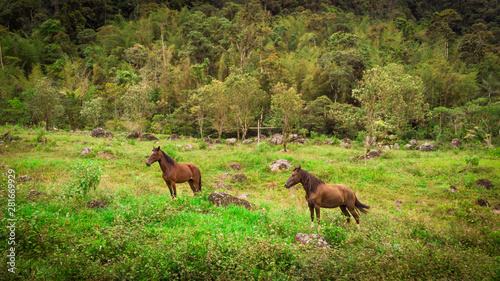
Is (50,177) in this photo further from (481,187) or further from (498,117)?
(498,117)

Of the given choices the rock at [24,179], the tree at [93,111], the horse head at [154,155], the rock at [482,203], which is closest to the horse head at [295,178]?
the horse head at [154,155]

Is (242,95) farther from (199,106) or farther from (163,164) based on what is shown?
(163,164)

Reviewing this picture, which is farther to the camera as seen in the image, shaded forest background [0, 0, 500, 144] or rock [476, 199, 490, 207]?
shaded forest background [0, 0, 500, 144]

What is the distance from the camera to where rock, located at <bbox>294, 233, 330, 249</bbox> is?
5.06 metres

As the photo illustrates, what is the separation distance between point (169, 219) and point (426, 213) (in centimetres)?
847

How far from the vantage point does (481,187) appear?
1140cm

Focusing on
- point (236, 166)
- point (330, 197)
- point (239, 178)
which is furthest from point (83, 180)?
A: point (236, 166)

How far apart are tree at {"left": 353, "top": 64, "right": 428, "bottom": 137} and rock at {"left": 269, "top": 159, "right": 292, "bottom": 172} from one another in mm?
6916

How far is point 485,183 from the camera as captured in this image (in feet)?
38.2

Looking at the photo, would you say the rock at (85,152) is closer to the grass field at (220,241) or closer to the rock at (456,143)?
the grass field at (220,241)

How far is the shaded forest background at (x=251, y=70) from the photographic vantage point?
26.0 m

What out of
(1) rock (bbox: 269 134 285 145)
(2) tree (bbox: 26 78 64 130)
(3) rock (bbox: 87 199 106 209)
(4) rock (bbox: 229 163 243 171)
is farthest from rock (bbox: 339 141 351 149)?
(2) tree (bbox: 26 78 64 130)

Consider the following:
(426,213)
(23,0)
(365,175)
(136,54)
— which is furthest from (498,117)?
(23,0)

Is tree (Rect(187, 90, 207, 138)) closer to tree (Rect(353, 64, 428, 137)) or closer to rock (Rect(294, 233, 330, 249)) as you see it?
tree (Rect(353, 64, 428, 137))
